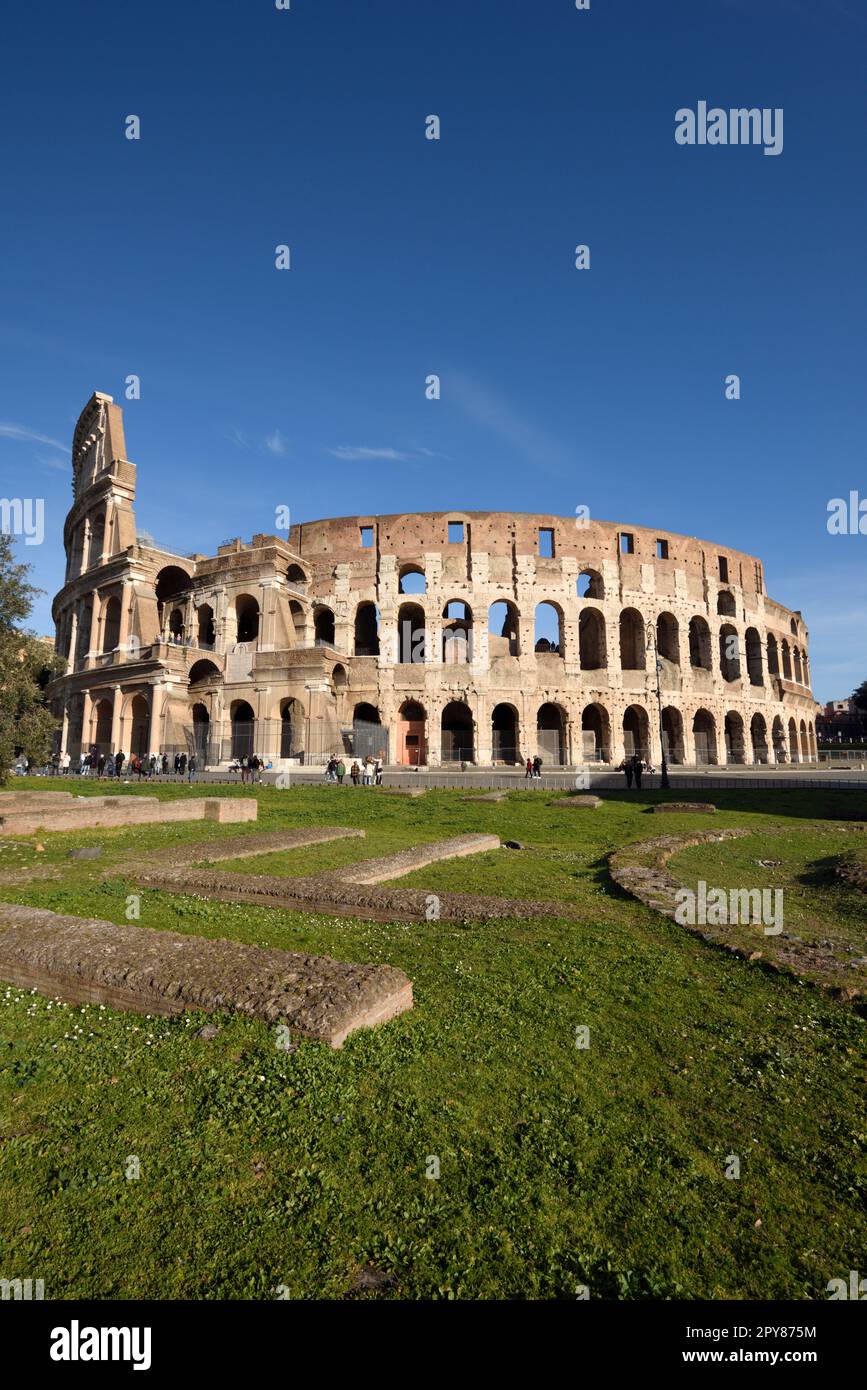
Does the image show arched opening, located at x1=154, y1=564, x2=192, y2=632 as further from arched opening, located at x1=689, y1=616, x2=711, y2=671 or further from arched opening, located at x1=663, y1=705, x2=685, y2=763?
arched opening, located at x1=689, y1=616, x2=711, y2=671

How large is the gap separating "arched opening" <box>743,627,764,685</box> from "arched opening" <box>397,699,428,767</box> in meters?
Answer: 26.7

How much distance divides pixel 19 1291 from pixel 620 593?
145 feet

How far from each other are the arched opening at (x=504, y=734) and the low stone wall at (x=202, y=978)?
118ft

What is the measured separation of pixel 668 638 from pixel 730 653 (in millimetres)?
7120

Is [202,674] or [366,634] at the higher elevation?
[366,634]

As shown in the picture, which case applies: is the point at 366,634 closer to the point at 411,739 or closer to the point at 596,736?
the point at 411,739

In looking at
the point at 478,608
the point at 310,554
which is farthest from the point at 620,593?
the point at 310,554

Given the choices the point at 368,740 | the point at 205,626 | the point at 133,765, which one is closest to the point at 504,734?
the point at 368,740

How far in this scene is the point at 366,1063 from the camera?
11.0 feet

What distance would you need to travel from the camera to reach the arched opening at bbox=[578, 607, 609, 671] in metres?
42.8

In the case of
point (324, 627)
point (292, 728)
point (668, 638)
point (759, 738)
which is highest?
point (324, 627)

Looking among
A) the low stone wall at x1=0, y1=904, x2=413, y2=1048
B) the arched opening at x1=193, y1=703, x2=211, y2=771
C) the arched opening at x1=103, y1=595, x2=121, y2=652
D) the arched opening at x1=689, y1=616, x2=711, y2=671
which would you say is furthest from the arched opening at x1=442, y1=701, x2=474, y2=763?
the low stone wall at x1=0, y1=904, x2=413, y2=1048

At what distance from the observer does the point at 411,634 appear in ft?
141
